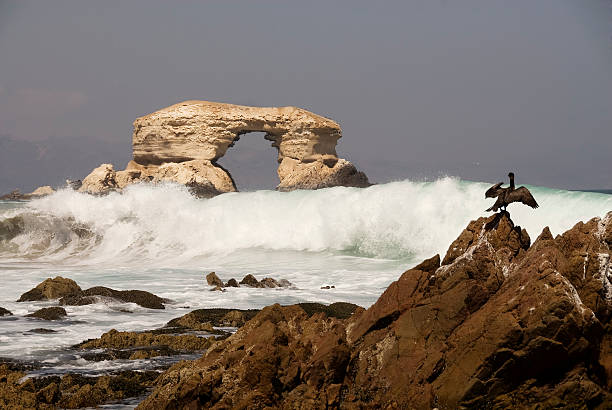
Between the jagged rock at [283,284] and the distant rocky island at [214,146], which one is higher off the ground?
the distant rocky island at [214,146]

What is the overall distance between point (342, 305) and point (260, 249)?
19654 mm

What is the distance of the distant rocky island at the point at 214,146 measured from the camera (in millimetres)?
78688

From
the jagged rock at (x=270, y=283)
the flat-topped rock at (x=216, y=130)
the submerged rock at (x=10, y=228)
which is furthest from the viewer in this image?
the flat-topped rock at (x=216, y=130)

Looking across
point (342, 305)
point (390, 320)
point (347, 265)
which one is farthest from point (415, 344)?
point (347, 265)

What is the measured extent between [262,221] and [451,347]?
32.0 m

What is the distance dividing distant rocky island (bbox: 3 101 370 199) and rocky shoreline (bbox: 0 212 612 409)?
67816 millimetres

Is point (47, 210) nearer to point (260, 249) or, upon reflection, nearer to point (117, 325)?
point (260, 249)

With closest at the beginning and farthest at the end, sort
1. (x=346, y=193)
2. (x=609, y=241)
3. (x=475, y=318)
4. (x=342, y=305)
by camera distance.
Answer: (x=475, y=318) < (x=609, y=241) < (x=342, y=305) < (x=346, y=193)

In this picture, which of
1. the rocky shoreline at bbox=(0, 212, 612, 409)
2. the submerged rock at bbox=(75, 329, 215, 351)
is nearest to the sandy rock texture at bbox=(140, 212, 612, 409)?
the rocky shoreline at bbox=(0, 212, 612, 409)

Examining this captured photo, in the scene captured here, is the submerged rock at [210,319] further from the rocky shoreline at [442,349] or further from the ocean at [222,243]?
the rocky shoreline at [442,349]

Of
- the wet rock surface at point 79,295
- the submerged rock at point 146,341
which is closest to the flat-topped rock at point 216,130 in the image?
the wet rock surface at point 79,295

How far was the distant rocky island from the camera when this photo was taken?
78688 mm

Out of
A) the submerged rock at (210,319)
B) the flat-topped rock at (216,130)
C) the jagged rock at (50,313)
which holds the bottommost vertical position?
the submerged rock at (210,319)

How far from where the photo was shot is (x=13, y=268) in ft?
95.7
